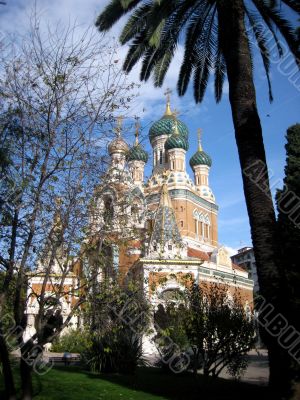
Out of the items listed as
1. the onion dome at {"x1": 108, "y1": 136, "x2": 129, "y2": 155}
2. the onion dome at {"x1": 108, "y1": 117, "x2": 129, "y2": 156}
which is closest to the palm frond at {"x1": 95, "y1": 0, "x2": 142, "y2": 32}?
the onion dome at {"x1": 108, "y1": 117, "x2": 129, "y2": 156}

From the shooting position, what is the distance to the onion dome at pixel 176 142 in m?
39.0

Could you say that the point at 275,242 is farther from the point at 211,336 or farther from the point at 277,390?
the point at 211,336

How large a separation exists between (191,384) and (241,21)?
9.67 metres

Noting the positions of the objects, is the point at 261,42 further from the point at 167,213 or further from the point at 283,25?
the point at 167,213

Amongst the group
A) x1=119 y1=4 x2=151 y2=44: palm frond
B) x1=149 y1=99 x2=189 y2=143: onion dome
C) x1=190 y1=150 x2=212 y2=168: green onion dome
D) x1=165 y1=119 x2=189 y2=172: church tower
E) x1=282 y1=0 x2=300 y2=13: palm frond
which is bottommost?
x1=282 y1=0 x2=300 y2=13: palm frond

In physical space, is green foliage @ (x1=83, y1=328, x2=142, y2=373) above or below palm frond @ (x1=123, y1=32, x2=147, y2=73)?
below

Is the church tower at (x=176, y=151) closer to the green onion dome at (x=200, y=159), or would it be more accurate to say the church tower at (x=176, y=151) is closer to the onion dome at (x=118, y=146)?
the green onion dome at (x=200, y=159)

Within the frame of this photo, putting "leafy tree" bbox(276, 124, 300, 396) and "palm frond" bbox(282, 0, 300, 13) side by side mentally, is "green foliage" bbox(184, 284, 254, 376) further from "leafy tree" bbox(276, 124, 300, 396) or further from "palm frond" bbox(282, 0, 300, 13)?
"palm frond" bbox(282, 0, 300, 13)

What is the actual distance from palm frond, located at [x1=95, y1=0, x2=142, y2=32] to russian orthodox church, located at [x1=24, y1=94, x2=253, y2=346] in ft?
9.12

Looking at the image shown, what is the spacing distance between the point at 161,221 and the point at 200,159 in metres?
21.4

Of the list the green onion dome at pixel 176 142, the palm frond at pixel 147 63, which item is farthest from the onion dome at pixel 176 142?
the palm frond at pixel 147 63

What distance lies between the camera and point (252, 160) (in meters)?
7.55

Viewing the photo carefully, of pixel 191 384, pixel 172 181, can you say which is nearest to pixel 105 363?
pixel 191 384

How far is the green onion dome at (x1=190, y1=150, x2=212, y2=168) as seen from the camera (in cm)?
4430
